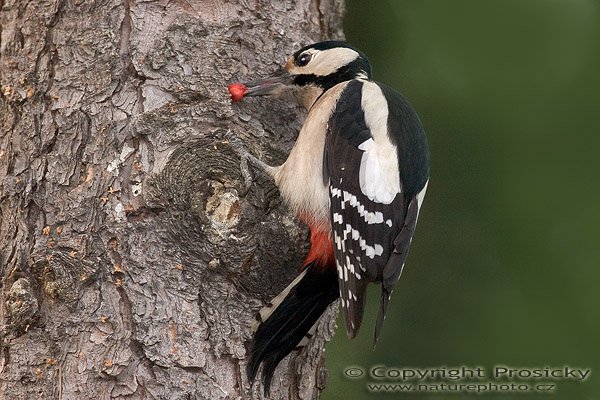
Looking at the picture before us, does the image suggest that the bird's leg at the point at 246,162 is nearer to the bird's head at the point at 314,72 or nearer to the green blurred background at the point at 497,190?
the bird's head at the point at 314,72

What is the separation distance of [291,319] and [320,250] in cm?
21

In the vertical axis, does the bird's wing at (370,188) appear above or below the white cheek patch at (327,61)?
below

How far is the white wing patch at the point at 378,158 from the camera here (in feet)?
8.52

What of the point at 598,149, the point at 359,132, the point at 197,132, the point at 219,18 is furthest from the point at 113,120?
the point at 598,149

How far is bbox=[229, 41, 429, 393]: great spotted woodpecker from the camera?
7.91 feet

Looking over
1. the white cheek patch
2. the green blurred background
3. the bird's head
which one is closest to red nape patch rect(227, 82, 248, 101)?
the bird's head

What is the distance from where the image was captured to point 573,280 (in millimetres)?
2932

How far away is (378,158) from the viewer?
266 cm

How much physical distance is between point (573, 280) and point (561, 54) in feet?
2.36

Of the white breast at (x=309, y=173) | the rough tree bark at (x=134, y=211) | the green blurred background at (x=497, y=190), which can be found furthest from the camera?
the green blurred background at (x=497, y=190)

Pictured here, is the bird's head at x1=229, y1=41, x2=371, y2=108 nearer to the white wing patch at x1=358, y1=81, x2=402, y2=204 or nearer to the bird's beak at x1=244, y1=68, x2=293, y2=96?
the bird's beak at x1=244, y1=68, x2=293, y2=96

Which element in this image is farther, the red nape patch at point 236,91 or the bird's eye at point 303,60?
the bird's eye at point 303,60

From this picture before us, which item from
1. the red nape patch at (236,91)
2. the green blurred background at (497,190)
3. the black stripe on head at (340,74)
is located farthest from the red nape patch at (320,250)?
the green blurred background at (497,190)

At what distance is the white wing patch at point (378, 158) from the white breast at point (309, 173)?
117 mm
